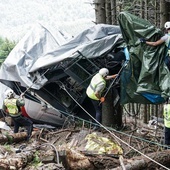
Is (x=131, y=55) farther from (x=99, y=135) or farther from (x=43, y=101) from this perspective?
(x=43, y=101)

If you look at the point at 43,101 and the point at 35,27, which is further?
the point at 35,27

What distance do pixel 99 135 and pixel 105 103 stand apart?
1139 millimetres

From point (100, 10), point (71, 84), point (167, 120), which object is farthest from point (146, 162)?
point (100, 10)

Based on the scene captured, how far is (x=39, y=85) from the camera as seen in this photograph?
29.4ft

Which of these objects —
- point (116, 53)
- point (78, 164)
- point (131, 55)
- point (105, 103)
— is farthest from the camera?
point (105, 103)

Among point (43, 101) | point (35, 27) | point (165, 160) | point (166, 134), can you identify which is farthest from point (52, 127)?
point (165, 160)

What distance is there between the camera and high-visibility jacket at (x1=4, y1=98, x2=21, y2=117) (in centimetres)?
869

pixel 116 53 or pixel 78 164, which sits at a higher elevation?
pixel 116 53

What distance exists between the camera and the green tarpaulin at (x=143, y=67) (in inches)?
267

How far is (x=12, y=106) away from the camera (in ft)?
28.6

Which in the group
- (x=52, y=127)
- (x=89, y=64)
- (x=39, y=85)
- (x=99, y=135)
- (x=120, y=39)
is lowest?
(x=52, y=127)

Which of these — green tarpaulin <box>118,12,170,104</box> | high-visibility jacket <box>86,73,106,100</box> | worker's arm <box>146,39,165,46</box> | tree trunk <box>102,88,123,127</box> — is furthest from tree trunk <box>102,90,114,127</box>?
worker's arm <box>146,39,165,46</box>

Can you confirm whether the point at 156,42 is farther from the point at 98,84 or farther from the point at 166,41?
the point at 98,84

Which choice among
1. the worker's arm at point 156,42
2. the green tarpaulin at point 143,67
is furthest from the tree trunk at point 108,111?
the worker's arm at point 156,42
